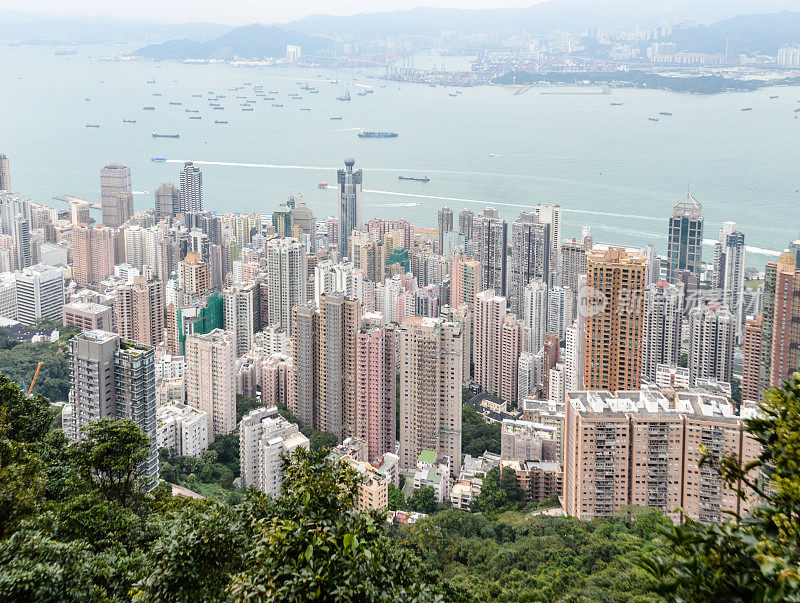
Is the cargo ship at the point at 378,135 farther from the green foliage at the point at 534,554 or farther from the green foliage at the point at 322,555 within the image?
the green foliage at the point at 322,555

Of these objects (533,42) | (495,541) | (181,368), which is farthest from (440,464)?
(533,42)

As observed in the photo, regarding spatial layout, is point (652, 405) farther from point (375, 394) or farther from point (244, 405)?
point (244, 405)

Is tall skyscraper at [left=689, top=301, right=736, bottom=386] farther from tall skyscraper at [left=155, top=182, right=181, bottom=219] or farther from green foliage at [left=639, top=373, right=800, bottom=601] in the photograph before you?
tall skyscraper at [left=155, top=182, right=181, bottom=219]

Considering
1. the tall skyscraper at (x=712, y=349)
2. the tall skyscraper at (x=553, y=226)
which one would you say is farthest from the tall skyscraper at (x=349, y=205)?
the tall skyscraper at (x=712, y=349)

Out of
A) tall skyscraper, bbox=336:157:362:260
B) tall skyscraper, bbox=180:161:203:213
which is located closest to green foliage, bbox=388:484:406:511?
tall skyscraper, bbox=336:157:362:260

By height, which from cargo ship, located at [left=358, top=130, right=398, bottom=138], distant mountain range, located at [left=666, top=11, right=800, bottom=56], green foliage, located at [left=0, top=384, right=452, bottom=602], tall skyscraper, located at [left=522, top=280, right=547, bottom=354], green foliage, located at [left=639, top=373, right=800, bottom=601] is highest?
distant mountain range, located at [left=666, top=11, right=800, bottom=56]

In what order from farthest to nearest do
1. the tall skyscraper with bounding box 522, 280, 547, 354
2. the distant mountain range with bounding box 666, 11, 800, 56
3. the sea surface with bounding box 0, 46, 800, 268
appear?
the distant mountain range with bounding box 666, 11, 800, 56 < the sea surface with bounding box 0, 46, 800, 268 < the tall skyscraper with bounding box 522, 280, 547, 354

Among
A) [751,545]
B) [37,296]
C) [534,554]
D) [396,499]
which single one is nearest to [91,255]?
[37,296]

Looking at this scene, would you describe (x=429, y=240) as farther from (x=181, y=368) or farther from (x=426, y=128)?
(x=426, y=128)
